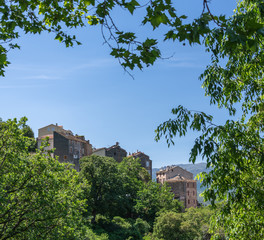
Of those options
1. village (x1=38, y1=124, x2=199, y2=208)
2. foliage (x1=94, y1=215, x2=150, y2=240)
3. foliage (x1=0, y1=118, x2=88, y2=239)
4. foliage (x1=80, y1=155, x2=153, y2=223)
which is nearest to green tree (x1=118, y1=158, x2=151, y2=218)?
foliage (x1=80, y1=155, x2=153, y2=223)

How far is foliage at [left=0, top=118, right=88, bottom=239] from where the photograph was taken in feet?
45.4

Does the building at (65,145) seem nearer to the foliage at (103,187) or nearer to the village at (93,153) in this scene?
the village at (93,153)

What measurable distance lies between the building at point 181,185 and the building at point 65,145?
72.4 ft

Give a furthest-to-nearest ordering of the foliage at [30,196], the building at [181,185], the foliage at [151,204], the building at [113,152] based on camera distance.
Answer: the building at [181,185] → the building at [113,152] → the foliage at [151,204] → the foliage at [30,196]

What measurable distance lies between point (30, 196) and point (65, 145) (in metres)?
53.3

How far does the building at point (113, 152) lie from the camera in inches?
3042

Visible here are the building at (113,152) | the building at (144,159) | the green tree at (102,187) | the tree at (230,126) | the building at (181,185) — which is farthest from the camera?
the building at (144,159)

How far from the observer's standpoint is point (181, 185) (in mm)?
79375

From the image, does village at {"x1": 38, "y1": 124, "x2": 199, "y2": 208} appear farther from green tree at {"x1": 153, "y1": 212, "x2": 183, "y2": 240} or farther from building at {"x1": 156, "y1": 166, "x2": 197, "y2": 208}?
green tree at {"x1": 153, "y1": 212, "x2": 183, "y2": 240}

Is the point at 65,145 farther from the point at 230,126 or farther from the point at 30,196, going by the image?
the point at 230,126

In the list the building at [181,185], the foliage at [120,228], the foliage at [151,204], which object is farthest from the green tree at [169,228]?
the building at [181,185]

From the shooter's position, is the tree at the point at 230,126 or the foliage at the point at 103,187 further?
the foliage at the point at 103,187

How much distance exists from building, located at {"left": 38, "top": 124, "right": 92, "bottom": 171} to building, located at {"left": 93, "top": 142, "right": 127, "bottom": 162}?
9.77ft

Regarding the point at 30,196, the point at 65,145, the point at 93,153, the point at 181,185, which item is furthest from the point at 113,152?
the point at 30,196
